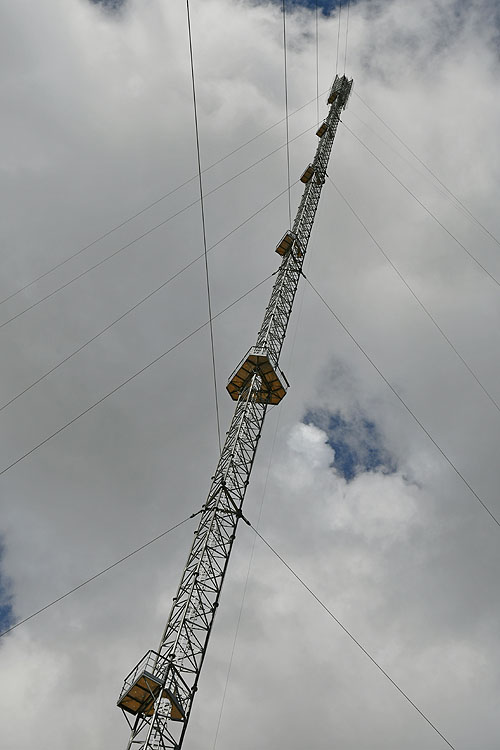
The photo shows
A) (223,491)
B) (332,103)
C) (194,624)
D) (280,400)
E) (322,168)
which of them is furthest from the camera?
(332,103)

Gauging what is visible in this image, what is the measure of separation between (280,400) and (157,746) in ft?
59.1

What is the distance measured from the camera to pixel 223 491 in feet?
87.7

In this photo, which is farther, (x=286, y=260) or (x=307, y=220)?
(x=307, y=220)

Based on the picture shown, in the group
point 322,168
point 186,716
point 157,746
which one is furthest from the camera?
point 322,168

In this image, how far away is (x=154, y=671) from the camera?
20.3 metres

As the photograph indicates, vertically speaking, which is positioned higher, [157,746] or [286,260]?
[286,260]

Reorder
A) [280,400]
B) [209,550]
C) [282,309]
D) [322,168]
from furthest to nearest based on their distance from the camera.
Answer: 1. [322,168]
2. [282,309]
3. [280,400]
4. [209,550]

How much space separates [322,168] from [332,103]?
1484 centimetres

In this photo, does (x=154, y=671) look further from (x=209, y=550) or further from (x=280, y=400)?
(x=280, y=400)

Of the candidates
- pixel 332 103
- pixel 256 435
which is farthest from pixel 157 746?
pixel 332 103

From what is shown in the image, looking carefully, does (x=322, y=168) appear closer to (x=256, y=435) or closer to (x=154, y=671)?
(x=256, y=435)

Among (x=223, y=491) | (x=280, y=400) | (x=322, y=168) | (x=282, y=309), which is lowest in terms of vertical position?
(x=223, y=491)

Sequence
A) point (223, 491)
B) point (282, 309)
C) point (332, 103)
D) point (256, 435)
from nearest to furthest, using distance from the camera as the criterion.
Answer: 1. point (223, 491)
2. point (256, 435)
3. point (282, 309)
4. point (332, 103)

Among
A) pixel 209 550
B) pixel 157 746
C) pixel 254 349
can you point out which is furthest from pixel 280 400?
pixel 157 746
